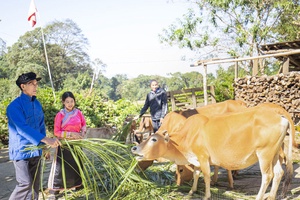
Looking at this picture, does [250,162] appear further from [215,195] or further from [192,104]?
[192,104]

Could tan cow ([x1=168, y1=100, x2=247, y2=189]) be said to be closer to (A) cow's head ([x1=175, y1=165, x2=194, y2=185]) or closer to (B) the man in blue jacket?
(A) cow's head ([x1=175, y1=165, x2=194, y2=185])

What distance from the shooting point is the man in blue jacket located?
322 centimetres

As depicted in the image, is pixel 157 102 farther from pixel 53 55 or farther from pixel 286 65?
pixel 53 55

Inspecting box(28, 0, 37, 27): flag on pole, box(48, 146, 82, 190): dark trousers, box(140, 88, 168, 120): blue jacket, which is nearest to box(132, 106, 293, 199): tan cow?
box(48, 146, 82, 190): dark trousers

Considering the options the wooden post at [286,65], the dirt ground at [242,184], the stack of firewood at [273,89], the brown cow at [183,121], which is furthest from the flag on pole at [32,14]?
the brown cow at [183,121]

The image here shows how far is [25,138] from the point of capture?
3.31 meters

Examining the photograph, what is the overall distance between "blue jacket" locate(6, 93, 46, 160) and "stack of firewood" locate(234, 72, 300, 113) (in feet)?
28.4

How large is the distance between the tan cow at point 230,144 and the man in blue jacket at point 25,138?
1.16 meters

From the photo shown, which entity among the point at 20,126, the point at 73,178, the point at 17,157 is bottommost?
the point at 73,178

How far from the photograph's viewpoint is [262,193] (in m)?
3.74

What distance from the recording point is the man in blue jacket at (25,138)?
322cm

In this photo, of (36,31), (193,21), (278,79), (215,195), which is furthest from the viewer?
(36,31)

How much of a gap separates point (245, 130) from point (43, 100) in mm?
8694

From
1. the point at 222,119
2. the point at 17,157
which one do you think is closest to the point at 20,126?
the point at 17,157
